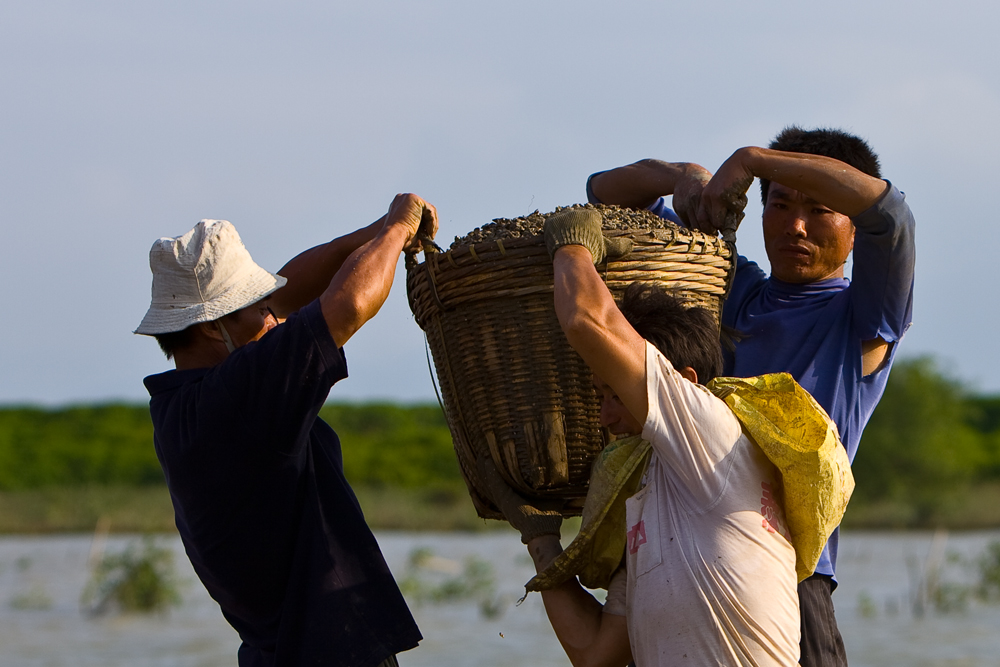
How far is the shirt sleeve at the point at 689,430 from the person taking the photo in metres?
2.24

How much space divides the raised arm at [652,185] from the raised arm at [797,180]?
149 mm

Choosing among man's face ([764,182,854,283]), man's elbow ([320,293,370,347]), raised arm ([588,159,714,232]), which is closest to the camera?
man's elbow ([320,293,370,347])

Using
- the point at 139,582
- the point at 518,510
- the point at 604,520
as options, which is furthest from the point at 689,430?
the point at 139,582

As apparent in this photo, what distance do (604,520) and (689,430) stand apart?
360 millimetres

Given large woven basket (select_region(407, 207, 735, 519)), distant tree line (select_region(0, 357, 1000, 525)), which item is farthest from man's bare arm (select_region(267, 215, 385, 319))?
distant tree line (select_region(0, 357, 1000, 525))

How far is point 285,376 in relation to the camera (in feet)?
8.18

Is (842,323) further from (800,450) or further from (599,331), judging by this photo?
(599,331)

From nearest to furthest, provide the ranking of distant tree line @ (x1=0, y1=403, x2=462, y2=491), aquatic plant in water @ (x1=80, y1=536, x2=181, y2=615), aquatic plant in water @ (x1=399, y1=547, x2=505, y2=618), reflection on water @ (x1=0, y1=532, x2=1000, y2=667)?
reflection on water @ (x1=0, y1=532, x2=1000, y2=667) → aquatic plant in water @ (x1=80, y1=536, x2=181, y2=615) → aquatic plant in water @ (x1=399, y1=547, x2=505, y2=618) → distant tree line @ (x1=0, y1=403, x2=462, y2=491)

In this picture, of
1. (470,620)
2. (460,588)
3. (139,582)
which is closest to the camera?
(139,582)

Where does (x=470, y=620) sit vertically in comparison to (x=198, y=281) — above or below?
below

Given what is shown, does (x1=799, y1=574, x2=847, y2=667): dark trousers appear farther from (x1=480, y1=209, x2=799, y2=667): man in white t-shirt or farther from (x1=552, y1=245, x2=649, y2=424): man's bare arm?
(x1=552, y1=245, x2=649, y2=424): man's bare arm

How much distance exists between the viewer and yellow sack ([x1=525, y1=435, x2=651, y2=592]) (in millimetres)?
2449

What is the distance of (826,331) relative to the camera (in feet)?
9.97

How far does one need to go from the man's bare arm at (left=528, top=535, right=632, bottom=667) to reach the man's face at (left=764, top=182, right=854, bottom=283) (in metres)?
1.17
